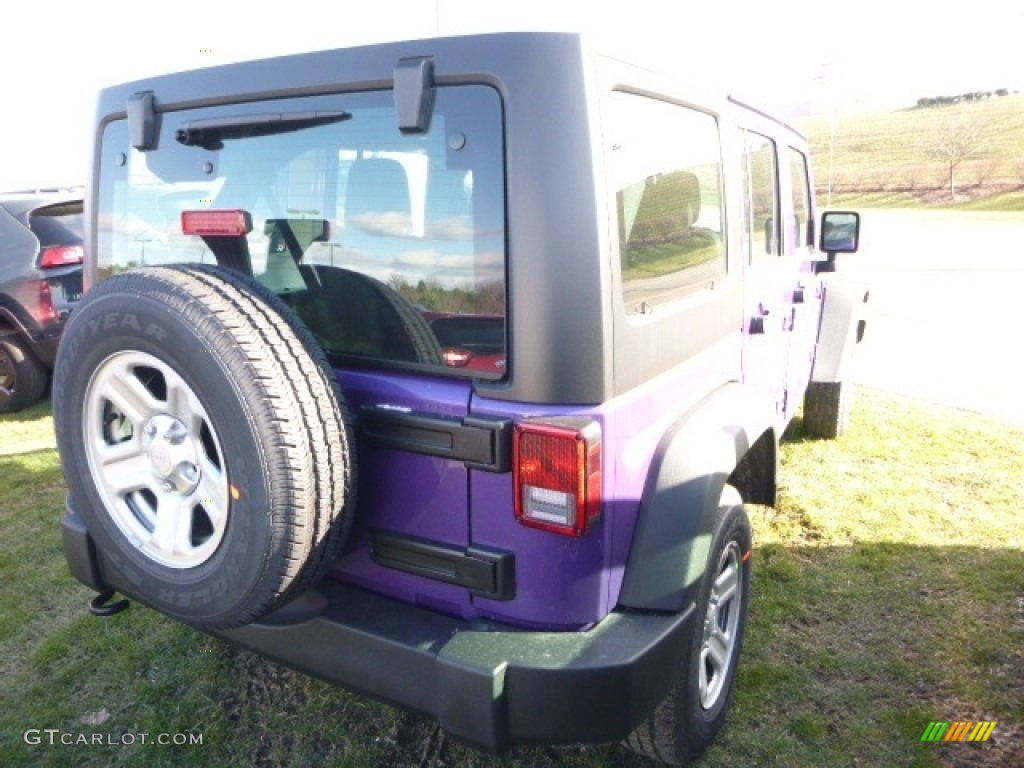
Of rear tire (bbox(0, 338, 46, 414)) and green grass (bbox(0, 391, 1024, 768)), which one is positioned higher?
rear tire (bbox(0, 338, 46, 414))

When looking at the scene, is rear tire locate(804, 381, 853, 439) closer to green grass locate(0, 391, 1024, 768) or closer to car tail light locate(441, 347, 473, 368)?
green grass locate(0, 391, 1024, 768)

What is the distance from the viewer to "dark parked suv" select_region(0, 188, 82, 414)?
18.6ft

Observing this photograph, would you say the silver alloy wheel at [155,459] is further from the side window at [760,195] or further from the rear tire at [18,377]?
the rear tire at [18,377]

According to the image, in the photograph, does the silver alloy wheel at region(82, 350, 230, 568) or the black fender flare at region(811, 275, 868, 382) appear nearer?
the silver alloy wheel at region(82, 350, 230, 568)

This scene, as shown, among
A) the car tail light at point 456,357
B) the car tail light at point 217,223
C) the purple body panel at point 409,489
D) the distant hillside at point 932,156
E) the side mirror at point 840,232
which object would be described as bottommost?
the purple body panel at point 409,489

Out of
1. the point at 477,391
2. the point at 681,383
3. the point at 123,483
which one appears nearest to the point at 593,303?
the point at 477,391

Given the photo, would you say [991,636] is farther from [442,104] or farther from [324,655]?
[442,104]

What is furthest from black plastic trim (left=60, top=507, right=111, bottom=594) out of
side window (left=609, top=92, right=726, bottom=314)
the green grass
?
side window (left=609, top=92, right=726, bottom=314)

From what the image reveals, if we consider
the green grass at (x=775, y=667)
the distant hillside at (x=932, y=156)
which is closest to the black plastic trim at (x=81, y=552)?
the green grass at (x=775, y=667)

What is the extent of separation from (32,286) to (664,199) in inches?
207

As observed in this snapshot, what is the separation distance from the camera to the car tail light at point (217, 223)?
2018 mm

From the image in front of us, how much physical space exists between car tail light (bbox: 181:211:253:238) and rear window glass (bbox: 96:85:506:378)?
3 centimetres

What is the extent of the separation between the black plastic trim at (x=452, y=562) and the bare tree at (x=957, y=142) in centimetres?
4681

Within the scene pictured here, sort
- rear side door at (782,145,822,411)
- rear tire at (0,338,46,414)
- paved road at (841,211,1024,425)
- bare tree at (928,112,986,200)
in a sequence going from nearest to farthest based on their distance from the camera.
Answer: rear side door at (782,145,822,411), rear tire at (0,338,46,414), paved road at (841,211,1024,425), bare tree at (928,112,986,200)
